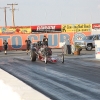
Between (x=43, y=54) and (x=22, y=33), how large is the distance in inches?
1093

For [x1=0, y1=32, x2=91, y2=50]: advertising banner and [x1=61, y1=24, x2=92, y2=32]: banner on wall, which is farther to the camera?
[x1=61, y1=24, x2=92, y2=32]: banner on wall

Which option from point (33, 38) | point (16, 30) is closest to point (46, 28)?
point (33, 38)

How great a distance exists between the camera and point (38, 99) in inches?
245

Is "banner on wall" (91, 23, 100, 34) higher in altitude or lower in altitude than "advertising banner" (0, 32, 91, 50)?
higher

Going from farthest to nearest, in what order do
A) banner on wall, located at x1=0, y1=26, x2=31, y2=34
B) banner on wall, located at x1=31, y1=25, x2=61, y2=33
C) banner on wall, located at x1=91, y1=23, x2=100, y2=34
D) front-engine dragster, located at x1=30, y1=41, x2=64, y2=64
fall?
banner on wall, located at x1=31, y1=25, x2=61, y2=33
banner on wall, located at x1=91, y1=23, x2=100, y2=34
banner on wall, located at x1=0, y1=26, x2=31, y2=34
front-engine dragster, located at x1=30, y1=41, x2=64, y2=64

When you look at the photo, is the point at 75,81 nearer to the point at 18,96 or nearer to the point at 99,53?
the point at 18,96

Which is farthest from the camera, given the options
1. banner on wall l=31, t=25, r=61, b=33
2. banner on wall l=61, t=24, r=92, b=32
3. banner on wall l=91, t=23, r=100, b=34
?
banner on wall l=61, t=24, r=92, b=32

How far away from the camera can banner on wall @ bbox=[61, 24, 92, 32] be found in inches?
1911

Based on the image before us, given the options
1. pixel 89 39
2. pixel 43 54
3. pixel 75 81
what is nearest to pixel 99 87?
pixel 75 81

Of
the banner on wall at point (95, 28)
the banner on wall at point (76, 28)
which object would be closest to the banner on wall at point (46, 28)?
the banner on wall at point (76, 28)

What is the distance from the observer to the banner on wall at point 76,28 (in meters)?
48.5

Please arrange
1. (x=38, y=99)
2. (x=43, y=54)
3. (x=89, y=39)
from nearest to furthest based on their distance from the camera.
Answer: (x=38, y=99) → (x=43, y=54) → (x=89, y=39)

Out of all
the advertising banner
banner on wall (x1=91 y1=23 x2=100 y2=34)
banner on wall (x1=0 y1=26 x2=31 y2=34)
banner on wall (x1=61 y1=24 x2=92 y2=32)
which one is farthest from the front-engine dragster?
banner on wall (x1=91 y1=23 x2=100 y2=34)

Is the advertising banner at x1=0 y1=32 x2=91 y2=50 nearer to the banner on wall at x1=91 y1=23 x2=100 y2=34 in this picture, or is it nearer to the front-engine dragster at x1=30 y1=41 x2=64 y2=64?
the banner on wall at x1=91 y1=23 x2=100 y2=34
